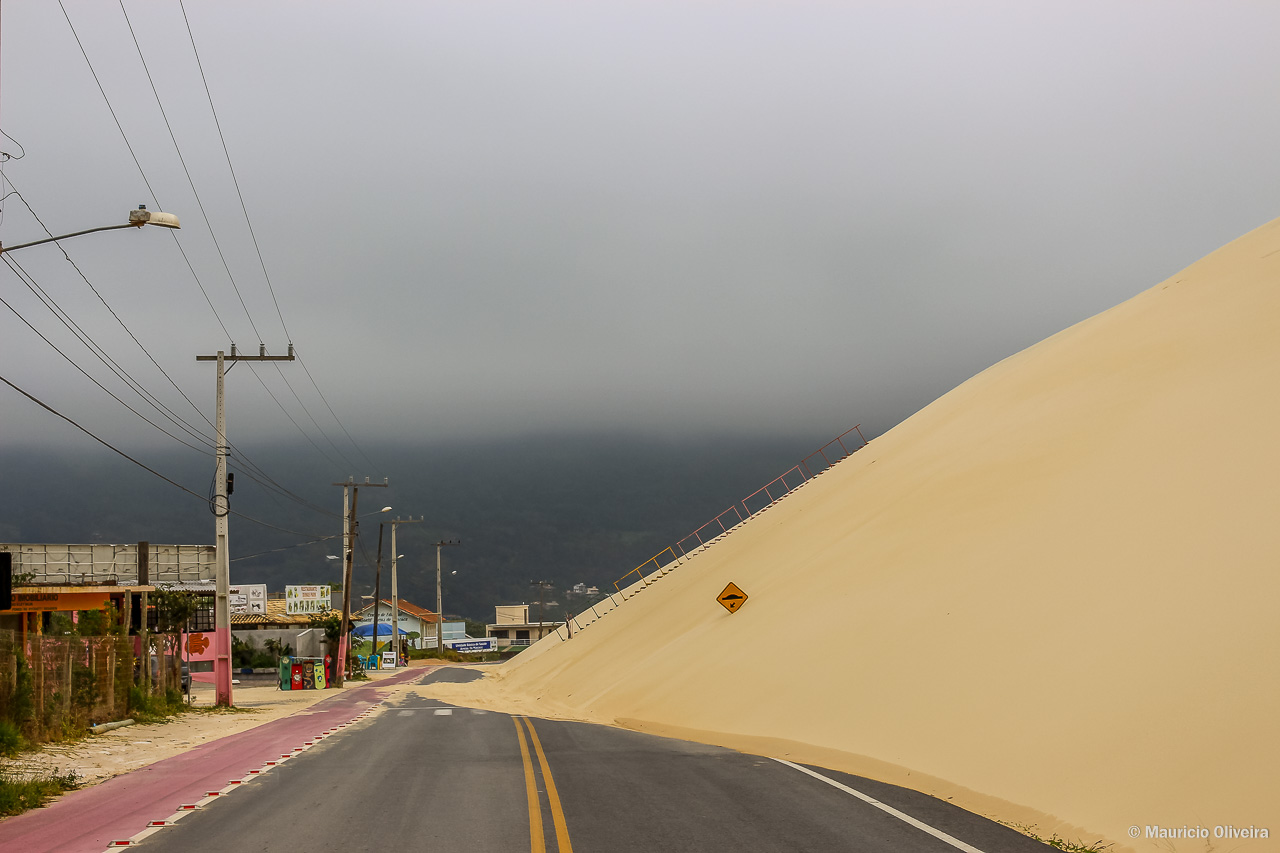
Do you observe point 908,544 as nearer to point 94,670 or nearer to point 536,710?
point 536,710

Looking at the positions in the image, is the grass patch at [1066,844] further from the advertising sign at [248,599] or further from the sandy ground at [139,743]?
the advertising sign at [248,599]

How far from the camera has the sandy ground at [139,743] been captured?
17125 mm

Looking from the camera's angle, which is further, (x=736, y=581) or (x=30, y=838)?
(x=736, y=581)

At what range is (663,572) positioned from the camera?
50531 millimetres

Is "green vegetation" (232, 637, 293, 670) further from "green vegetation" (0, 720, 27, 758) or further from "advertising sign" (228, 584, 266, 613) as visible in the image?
"green vegetation" (0, 720, 27, 758)

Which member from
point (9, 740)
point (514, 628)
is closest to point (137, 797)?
point (9, 740)

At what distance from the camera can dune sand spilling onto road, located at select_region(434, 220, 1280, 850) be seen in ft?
36.2

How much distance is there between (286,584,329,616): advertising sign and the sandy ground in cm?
6554

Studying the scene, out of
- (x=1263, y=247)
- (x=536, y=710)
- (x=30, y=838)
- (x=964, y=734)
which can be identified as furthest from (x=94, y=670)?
(x=1263, y=247)

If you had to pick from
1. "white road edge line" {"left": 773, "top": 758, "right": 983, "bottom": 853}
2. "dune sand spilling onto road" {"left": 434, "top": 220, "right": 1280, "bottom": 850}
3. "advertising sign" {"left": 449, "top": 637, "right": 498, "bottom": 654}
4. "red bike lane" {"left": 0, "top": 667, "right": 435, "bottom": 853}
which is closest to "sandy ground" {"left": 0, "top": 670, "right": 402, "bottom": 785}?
"red bike lane" {"left": 0, "top": 667, "right": 435, "bottom": 853}

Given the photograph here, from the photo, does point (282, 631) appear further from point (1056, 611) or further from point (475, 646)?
point (1056, 611)

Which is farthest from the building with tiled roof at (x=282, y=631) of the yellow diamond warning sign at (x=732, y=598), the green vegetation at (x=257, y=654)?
the yellow diamond warning sign at (x=732, y=598)

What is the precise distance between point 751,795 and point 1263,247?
27.9 metres

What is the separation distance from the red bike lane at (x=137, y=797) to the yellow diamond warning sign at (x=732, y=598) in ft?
37.8
